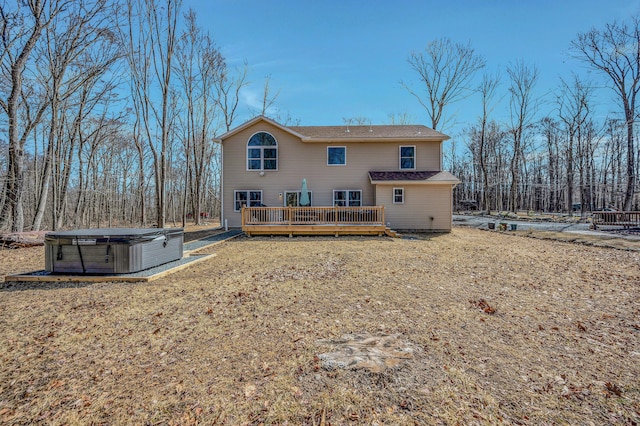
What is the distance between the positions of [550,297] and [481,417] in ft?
13.2

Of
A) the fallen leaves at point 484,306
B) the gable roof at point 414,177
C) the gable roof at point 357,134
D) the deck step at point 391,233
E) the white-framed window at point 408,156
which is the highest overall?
the gable roof at point 357,134

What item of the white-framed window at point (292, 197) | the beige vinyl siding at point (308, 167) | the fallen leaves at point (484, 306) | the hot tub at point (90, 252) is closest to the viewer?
the fallen leaves at point (484, 306)

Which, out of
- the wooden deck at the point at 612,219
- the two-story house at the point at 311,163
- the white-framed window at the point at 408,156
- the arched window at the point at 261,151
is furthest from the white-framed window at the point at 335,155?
the wooden deck at the point at 612,219

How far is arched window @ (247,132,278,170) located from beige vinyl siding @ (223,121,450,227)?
0.22 meters

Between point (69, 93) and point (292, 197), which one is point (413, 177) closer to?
point (292, 197)

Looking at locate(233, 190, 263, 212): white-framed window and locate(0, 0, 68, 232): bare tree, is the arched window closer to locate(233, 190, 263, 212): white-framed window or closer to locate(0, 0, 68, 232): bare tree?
locate(233, 190, 263, 212): white-framed window

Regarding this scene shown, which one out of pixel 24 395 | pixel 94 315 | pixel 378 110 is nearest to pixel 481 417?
pixel 24 395

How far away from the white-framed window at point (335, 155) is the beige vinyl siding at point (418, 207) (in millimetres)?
2530

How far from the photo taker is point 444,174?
14.9m

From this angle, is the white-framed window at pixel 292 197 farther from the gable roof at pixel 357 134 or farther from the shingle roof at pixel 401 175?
the shingle roof at pixel 401 175

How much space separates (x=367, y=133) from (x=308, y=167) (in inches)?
153

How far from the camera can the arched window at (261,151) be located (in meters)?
15.4

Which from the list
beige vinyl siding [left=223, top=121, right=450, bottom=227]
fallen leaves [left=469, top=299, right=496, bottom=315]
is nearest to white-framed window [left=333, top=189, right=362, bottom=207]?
beige vinyl siding [left=223, top=121, right=450, bottom=227]

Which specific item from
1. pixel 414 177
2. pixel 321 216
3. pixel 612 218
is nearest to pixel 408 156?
pixel 414 177
